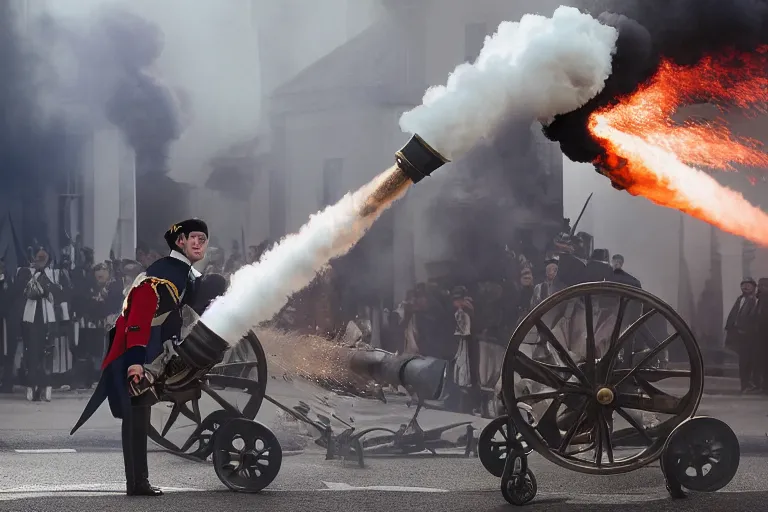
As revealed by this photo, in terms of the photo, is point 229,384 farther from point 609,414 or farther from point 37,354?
point 37,354

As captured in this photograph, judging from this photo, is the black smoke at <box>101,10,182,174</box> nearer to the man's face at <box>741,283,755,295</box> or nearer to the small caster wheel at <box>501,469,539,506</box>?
the small caster wheel at <box>501,469,539,506</box>

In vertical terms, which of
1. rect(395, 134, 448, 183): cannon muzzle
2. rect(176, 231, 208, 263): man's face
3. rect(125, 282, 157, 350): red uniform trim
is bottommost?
rect(125, 282, 157, 350): red uniform trim

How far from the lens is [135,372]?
806cm

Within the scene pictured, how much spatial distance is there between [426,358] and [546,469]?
176cm

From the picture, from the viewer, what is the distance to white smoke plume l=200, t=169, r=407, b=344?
8141 mm

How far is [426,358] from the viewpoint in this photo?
35.7ft

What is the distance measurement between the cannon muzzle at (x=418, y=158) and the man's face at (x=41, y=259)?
5.78 metres

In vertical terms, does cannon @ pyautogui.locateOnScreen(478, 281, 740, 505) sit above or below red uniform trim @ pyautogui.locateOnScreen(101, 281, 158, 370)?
below

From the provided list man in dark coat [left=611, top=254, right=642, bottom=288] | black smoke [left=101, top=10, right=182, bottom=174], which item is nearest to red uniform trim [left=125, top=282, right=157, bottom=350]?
black smoke [left=101, top=10, right=182, bottom=174]

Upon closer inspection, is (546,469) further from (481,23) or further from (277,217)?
(481,23)

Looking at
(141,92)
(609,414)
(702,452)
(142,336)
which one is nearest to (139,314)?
(142,336)

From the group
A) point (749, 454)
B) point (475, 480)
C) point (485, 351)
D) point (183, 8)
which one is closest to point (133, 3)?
point (183, 8)

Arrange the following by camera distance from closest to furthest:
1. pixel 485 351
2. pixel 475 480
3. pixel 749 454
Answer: pixel 475 480, pixel 749 454, pixel 485 351

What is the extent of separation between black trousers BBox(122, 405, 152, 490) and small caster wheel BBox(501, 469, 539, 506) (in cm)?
272
